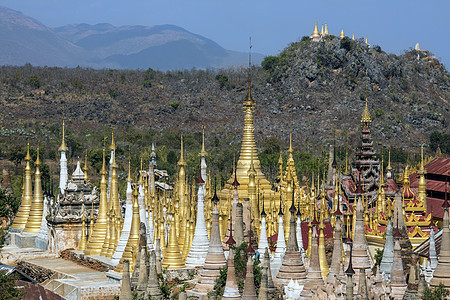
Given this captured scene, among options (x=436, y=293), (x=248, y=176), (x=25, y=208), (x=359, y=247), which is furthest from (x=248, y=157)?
(x=436, y=293)

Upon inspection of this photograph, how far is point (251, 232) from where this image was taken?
28.5 m

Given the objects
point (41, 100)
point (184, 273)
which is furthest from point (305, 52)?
point (184, 273)

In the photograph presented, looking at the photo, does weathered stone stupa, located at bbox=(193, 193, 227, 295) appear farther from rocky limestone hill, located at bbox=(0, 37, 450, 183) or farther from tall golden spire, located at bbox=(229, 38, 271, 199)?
rocky limestone hill, located at bbox=(0, 37, 450, 183)

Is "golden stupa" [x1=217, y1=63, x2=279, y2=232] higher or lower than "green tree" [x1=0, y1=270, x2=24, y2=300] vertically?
higher

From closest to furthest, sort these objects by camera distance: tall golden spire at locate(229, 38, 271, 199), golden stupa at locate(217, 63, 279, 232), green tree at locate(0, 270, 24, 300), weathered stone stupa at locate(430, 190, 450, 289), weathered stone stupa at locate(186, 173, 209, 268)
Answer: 1. weathered stone stupa at locate(430, 190, 450, 289)
2. green tree at locate(0, 270, 24, 300)
3. weathered stone stupa at locate(186, 173, 209, 268)
4. golden stupa at locate(217, 63, 279, 232)
5. tall golden spire at locate(229, 38, 271, 199)

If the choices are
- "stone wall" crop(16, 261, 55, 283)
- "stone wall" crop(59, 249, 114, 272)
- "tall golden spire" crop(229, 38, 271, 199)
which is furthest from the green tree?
"tall golden spire" crop(229, 38, 271, 199)

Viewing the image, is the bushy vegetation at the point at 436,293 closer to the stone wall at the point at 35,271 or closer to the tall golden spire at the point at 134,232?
the tall golden spire at the point at 134,232

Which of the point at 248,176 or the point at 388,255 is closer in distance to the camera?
the point at 388,255

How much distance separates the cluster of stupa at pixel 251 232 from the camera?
23.2 meters

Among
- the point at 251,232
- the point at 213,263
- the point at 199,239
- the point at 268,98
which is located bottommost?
the point at 213,263

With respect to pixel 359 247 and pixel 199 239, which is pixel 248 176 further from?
pixel 359 247

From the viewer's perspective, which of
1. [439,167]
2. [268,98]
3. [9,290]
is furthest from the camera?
[268,98]

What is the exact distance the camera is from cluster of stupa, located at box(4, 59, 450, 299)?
23.2 meters

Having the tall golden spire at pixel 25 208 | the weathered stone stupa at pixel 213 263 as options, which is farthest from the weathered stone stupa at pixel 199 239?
the tall golden spire at pixel 25 208
